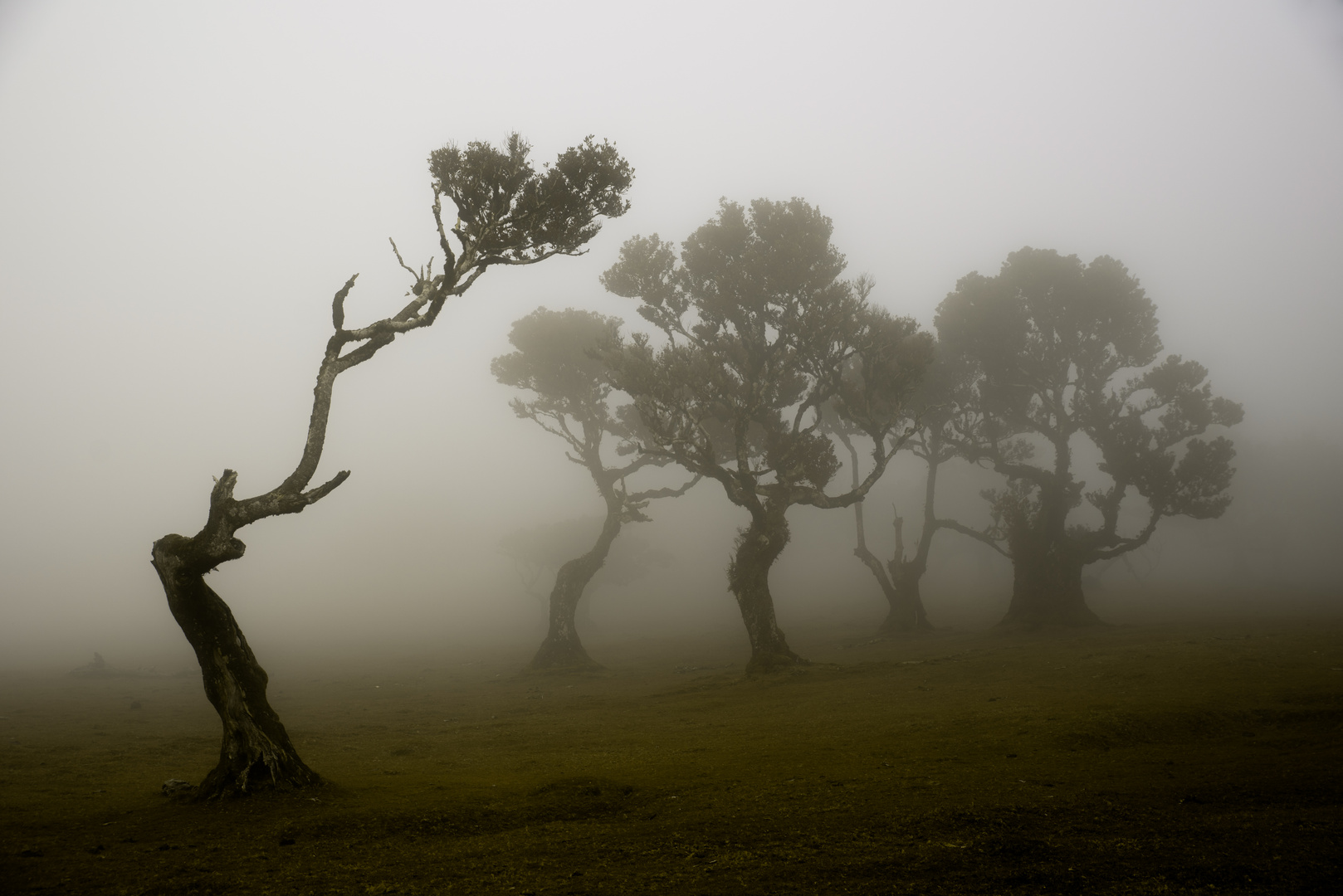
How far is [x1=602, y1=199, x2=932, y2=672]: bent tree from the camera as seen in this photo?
76.4 feet

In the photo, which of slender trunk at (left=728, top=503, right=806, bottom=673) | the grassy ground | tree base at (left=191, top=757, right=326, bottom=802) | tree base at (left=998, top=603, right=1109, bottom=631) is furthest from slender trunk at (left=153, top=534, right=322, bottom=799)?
tree base at (left=998, top=603, right=1109, bottom=631)

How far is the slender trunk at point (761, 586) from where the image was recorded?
2155cm

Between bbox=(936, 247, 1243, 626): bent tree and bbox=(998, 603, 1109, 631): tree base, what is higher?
bbox=(936, 247, 1243, 626): bent tree

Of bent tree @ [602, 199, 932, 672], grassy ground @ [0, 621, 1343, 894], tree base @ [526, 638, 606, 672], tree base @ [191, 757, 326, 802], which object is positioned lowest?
tree base @ [526, 638, 606, 672]

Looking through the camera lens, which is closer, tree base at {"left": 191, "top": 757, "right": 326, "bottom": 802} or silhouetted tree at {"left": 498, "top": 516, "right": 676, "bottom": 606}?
tree base at {"left": 191, "top": 757, "right": 326, "bottom": 802}

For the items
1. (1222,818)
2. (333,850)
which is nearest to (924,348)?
(1222,818)

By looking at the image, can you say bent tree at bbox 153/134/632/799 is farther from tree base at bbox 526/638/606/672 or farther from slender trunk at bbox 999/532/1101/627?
slender trunk at bbox 999/532/1101/627

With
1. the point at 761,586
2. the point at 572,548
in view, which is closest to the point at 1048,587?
the point at 761,586

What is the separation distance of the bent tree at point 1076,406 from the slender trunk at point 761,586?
14.0 meters

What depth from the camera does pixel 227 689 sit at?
884 centimetres

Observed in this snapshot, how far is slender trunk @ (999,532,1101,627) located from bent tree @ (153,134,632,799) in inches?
988

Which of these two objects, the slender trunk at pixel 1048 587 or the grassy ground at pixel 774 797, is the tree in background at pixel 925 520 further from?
the grassy ground at pixel 774 797

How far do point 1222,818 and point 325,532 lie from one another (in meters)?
180

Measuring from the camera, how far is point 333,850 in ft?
21.3
